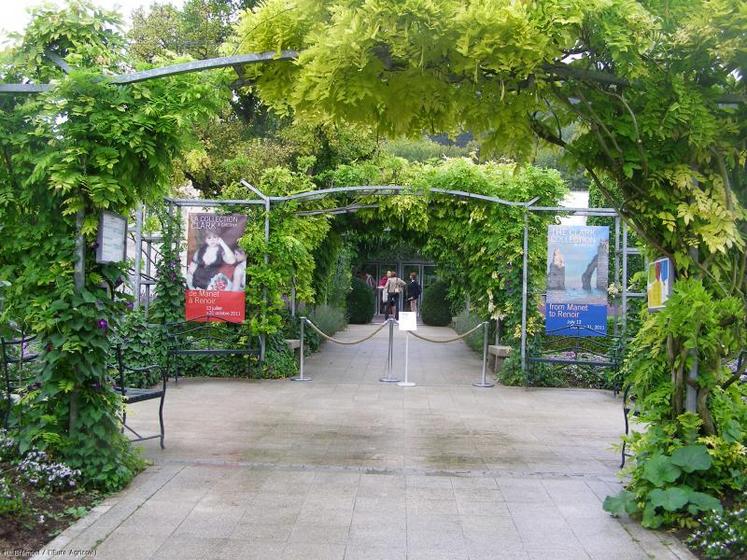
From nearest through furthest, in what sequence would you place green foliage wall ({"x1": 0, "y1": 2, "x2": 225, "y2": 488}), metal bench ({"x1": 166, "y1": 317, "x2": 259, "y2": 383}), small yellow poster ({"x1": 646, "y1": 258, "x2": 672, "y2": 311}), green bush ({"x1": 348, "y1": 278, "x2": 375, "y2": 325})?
small yellow poster ({"x1": 646, "y1": 258, "x2": 672, "y2": 311}) → green foliage wall ({"x1": 0, "y1": 2, "x2": 225, "y2": 488}) → metal bench ({"x1": 166, "y1": 317, "x2": 259, "y2": 383}) → green bush ({"x1": 348, "y1": 278, "x2": 375, "y2": 325})

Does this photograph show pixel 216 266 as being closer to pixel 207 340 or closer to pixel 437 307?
pixel 207 340

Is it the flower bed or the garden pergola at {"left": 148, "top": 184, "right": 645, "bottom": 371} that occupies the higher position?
the garden pergola at {"left": 148, "top": 184, "right": 645, "bottom": 371}

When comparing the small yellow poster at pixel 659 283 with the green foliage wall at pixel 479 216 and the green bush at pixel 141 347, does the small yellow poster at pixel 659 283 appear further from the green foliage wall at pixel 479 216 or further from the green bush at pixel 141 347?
the green bush at pixel 141 347

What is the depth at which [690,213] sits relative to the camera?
446 cm

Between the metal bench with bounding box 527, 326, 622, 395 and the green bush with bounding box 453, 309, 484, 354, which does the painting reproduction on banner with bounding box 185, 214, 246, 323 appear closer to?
the metal bench with bounding box 527, 326, 622, 395

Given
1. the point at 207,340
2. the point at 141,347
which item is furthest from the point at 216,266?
the point at 141,347

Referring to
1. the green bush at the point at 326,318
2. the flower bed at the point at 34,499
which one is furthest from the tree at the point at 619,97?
the green bush at the point at 326,318

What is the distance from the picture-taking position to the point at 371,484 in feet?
17.6

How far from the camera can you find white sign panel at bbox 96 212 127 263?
16.6ft

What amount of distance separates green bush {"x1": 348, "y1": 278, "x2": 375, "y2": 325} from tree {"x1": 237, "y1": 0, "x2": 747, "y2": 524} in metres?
18.9

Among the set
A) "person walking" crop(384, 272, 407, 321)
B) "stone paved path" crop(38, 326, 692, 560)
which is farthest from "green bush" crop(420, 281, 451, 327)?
"stone paved path" crop(38, 326, 692, 560)

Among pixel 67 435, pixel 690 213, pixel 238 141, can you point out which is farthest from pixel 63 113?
pixel 238 141

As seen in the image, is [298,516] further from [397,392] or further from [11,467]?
[397,392]

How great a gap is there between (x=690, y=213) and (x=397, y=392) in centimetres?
622
